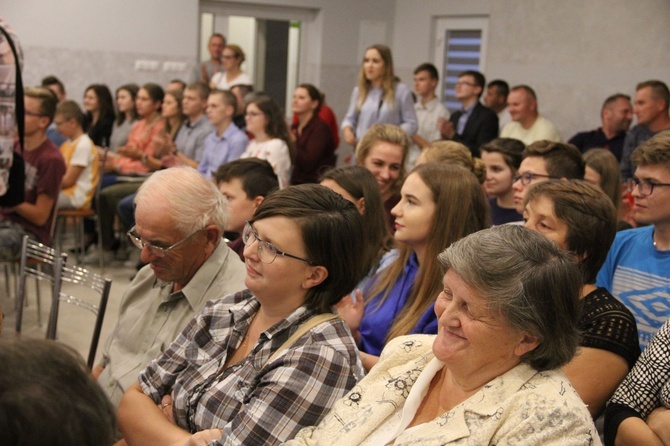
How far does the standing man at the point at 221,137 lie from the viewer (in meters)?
6.18

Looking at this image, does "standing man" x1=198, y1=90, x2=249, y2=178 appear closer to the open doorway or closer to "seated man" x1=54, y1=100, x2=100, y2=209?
"seated man" x1=54, y1=100, x2=100, y2=209

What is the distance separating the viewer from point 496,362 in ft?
5.34

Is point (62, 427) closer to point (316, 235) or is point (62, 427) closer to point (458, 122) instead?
point (316, 235)

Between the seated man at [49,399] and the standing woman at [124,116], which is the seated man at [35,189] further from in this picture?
the seated man at [49,399]

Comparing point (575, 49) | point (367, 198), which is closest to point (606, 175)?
point (367, 198)

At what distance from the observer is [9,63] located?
311cm

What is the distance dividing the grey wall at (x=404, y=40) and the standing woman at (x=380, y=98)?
2070 millimetres

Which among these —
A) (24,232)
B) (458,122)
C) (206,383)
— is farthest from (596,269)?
(458,122)

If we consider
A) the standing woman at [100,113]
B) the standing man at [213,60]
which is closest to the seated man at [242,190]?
the standing woman at [100,113]

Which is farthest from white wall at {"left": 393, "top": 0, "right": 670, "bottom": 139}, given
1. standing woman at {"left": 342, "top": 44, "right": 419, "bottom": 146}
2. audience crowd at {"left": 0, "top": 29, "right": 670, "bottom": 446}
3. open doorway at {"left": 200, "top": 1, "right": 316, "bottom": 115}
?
audience crowd at {"left": 0, "top": 29, "right": 670, "bottom": 446}

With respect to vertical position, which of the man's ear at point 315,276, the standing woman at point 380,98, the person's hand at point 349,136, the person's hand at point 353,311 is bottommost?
the person's hand at point 353,311

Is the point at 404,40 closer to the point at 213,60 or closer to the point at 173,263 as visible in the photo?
the point at 213,60

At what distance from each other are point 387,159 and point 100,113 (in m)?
4.85

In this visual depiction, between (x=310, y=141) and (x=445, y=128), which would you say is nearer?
(x=310, y=141)
